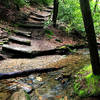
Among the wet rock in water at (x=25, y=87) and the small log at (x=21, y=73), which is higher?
the small log at (x=21, y=73)

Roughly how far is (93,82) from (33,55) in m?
6.47

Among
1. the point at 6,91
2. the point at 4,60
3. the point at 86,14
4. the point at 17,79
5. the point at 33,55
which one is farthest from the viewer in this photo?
the point at 33,55

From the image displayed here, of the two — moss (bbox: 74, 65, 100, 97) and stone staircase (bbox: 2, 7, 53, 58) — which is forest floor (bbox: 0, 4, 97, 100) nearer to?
stone staircase (bbox: 2, 7, 53, 58)

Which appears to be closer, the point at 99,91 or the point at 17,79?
the point at 99,91

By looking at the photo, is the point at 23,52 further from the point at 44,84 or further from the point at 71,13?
the point at 71,13

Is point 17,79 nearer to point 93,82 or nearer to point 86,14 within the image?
point 93,82

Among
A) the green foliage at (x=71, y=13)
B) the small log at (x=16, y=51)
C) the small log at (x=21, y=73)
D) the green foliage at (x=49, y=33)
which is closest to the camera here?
the small log at (x=21, y=73)

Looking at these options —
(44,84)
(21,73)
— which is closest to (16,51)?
(21,73)

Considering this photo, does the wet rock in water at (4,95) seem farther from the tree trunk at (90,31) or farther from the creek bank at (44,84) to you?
the tree trunk at (90,31)

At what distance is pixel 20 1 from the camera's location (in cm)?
1579

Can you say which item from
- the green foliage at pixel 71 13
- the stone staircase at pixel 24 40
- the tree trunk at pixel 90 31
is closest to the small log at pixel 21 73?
the stone staircase at pixel 24 40

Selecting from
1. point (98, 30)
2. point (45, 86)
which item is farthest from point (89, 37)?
point (98, 30)

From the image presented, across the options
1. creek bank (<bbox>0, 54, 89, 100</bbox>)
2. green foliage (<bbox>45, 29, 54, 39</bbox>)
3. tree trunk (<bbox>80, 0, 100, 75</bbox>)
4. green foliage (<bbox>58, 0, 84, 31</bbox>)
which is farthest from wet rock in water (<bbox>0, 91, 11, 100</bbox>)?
green foliage (<bbox>58, 0, 84, 31</bbox>)

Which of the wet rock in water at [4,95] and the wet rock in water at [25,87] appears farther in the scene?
the wet rock in water at [25,87]
